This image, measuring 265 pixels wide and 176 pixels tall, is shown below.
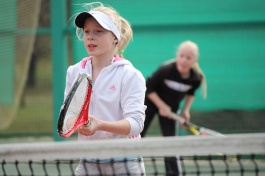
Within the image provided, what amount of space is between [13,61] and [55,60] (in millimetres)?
882

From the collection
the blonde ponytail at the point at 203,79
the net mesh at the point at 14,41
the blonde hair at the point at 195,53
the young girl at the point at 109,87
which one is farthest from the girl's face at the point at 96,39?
the net mesh at the point at 14,41

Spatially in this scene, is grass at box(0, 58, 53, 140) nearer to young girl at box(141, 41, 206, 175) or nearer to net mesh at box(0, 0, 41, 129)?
net mesh at box(0, 0, 41, 129)

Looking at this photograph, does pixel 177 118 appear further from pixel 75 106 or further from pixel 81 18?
pixel 75 106

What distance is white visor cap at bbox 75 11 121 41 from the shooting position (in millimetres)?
3080

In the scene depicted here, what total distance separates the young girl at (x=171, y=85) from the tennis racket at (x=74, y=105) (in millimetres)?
3266

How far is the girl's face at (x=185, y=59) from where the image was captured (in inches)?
240

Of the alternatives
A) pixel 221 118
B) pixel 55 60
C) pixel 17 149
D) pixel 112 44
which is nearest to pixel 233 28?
pixel 221 118

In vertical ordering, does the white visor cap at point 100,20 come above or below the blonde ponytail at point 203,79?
above

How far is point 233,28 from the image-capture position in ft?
23.6

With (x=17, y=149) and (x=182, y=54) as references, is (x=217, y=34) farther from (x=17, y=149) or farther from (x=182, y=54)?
(x=17, y=149)

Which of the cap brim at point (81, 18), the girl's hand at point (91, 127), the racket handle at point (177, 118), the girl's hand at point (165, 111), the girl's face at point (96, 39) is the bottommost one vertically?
the racket handle at point (177, 118)

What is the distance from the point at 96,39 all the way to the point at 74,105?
39 centimetres

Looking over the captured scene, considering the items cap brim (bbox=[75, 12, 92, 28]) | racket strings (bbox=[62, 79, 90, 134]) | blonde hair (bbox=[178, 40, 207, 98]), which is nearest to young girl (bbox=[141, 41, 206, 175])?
blonde hair (bbox=[178, 40, 207, 98])

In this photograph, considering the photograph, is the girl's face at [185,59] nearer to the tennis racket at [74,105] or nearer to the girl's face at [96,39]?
the girl's face at [96,39]
